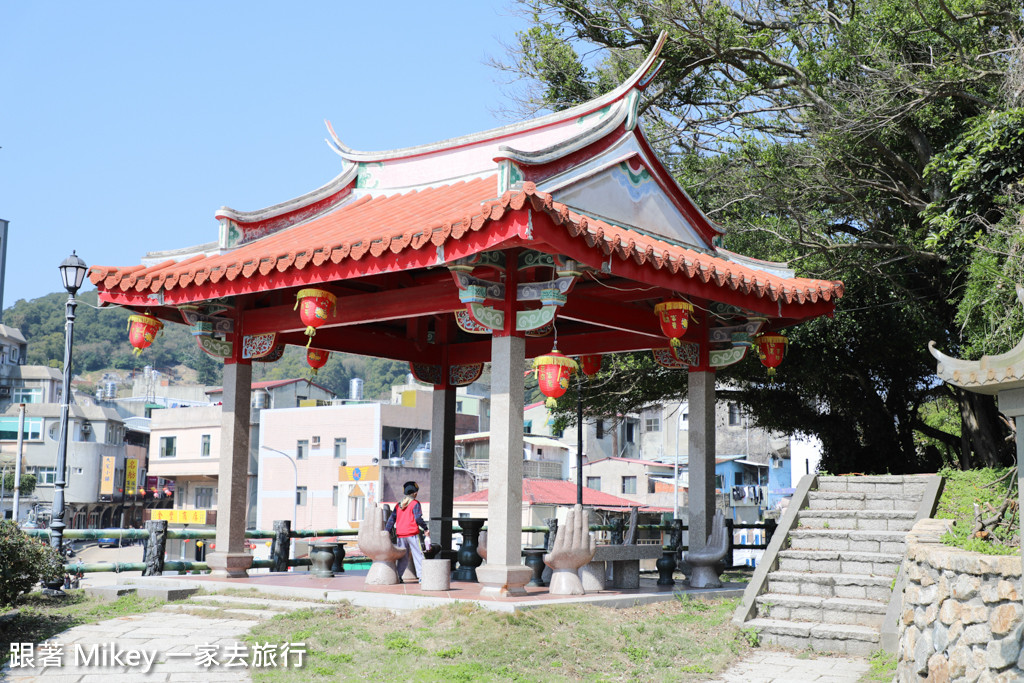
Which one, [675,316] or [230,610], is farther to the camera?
[675,316]

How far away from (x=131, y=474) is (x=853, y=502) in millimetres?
54443

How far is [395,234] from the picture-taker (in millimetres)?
9273

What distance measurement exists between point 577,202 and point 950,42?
6.56 meters

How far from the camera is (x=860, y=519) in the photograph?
1020cm

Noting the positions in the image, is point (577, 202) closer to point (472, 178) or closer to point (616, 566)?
point (472, 178)

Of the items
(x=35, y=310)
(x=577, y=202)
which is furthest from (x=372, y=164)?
(x=35, y=310)

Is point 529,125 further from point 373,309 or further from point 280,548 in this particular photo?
point 280,548

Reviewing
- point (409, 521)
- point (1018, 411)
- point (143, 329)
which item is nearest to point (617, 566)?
point (409, 521)

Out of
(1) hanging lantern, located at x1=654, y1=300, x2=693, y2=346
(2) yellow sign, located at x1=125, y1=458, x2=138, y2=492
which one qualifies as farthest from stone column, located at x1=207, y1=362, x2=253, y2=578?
(2) yellow sign, located at x1=125, y1=458, x2=138, y2=492

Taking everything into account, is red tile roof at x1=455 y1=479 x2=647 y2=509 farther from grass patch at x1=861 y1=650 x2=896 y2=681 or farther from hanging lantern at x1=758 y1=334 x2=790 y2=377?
grass patch at x1=861 y1=650 x2=896 y2=681

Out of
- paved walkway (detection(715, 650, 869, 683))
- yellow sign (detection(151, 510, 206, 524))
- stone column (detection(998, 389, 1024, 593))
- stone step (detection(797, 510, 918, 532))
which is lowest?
yellow sign (detection(151, 510, 206, 524))

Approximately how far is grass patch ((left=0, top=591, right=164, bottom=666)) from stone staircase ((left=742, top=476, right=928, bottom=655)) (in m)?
6.06

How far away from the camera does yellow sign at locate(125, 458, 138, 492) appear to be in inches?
2255

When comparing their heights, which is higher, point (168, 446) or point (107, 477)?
point (168, 446)
